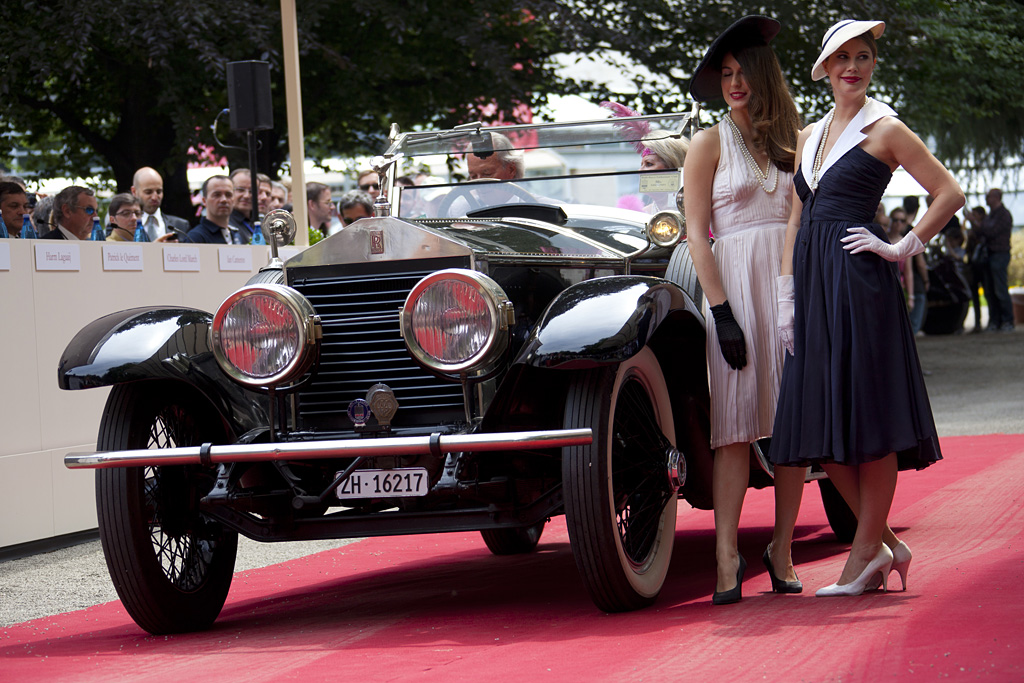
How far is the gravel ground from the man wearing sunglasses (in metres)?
1.95

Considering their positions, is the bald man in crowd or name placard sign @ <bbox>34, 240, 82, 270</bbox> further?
the bald man in crowd

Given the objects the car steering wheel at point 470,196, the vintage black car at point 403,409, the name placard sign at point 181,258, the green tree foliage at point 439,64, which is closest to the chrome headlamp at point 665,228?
the vintage black car at point 403,409

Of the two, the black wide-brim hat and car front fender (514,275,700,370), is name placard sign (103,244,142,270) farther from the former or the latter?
the black wide-brim hat

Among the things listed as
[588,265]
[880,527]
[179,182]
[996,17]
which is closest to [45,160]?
[179,182]

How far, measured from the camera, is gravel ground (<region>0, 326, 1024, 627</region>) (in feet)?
18.3

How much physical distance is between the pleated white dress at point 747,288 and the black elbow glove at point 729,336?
5 cm

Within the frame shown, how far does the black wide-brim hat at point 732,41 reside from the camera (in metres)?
4.32

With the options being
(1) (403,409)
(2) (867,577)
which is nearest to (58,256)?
(1) (403,409)

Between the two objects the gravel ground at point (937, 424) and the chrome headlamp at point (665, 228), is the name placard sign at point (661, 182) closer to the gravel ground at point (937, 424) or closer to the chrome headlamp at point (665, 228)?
the chrome headlamp at point (665, 228)

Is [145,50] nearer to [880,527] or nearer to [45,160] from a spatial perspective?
[45,160]

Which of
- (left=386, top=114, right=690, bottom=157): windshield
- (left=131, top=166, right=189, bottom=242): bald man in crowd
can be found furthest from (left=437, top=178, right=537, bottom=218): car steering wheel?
(left=131, top=166, right=189, bottom=242): bald man in crowd

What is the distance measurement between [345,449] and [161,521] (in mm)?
953

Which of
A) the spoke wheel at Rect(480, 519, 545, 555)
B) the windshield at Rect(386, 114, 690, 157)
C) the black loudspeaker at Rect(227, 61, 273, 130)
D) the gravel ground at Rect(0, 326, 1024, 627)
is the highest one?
the black loudspeaker at Rect(227, 61, 273, 130)

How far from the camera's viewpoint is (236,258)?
8133mm
